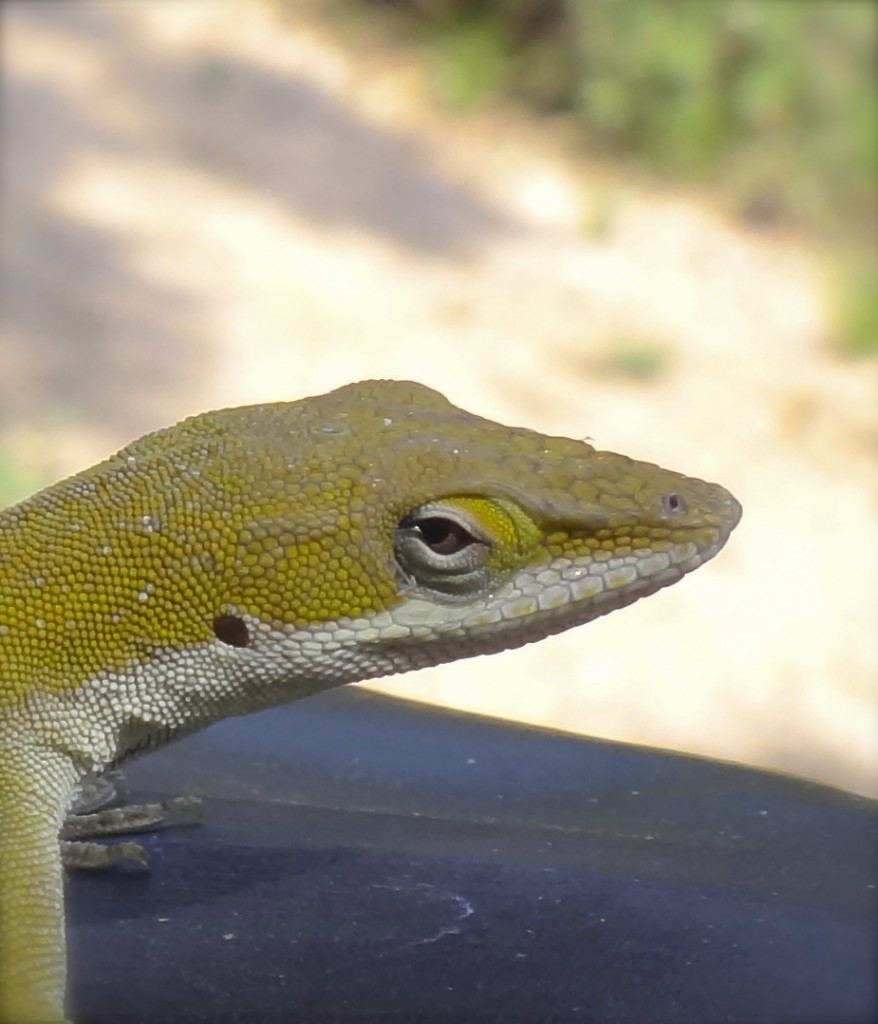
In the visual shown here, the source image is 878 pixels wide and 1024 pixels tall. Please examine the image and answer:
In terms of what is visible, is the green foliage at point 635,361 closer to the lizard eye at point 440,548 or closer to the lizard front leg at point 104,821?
the lizard front leg at point 104,821

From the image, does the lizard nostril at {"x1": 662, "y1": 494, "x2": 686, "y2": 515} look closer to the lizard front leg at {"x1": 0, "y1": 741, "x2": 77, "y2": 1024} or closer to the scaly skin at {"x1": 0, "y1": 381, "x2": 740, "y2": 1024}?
the scaly skin at {"x1": 0, "y1": 381, "x2": 740, "y2": 1024}

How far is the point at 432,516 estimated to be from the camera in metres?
1.92

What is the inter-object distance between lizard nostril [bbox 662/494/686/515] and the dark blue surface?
0.50 m

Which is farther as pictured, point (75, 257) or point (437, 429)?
point (75, 257)

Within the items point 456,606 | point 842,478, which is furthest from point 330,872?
point 842,478

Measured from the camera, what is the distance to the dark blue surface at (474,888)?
→ 1.76 m

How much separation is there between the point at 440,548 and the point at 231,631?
0.31 meters

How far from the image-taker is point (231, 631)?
1.96 metres

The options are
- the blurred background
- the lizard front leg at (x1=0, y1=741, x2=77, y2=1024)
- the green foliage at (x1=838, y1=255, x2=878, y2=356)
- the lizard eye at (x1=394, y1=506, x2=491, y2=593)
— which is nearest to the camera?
the lizard front leg at (x1=0, y1=741, x2=77, y2=1024)

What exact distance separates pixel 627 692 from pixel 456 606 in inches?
192

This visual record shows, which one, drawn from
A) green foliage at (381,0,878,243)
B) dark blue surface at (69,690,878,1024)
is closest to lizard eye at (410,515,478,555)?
dark blue surface at (69,690,878,1024)

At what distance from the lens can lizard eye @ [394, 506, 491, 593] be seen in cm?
192

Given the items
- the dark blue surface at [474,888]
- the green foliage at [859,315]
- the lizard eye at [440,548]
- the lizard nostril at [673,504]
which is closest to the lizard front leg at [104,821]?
the dark blue surface at [474,888]

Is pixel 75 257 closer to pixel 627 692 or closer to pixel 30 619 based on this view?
pixel 627 692
